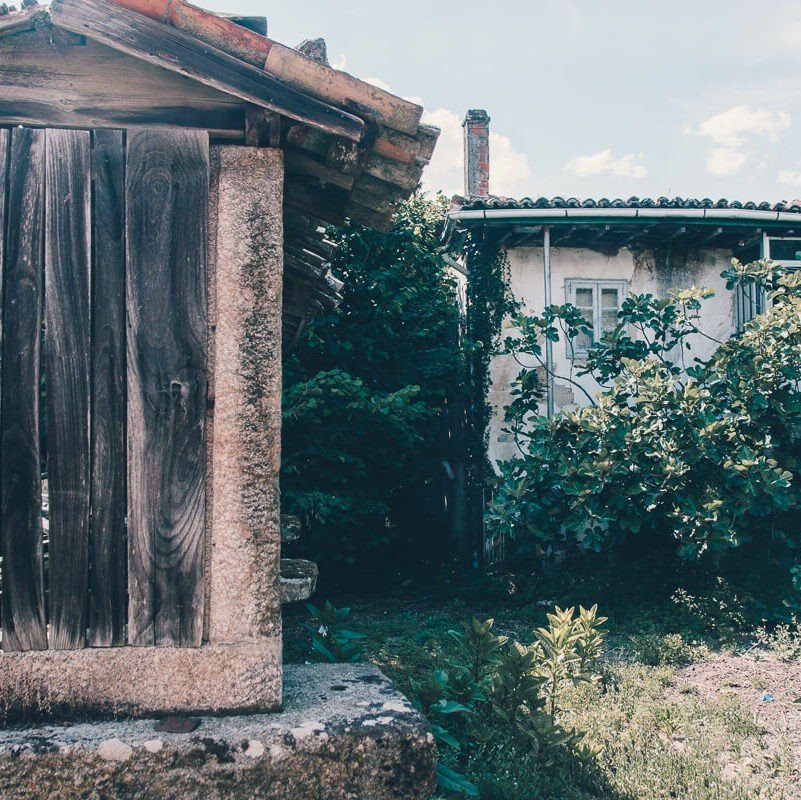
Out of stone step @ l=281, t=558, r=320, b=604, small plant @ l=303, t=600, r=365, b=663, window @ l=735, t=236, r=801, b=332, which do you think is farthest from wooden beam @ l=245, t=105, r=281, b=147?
window @ l=735, t=236, r=801, b=332

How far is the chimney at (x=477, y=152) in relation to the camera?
12.3 metres

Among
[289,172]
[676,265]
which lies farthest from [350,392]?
[289,172]

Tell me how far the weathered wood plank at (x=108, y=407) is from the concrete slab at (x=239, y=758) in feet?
1.07

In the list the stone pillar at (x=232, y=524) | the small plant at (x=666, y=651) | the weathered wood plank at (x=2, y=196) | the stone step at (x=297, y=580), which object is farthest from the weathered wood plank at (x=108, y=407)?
the small plant at (x=666, y=651)

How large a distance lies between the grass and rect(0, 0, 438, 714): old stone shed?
199 centimetres

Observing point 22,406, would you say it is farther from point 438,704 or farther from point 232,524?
point 438,704

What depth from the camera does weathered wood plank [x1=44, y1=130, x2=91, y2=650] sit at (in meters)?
2.61

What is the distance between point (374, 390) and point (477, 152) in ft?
14.8

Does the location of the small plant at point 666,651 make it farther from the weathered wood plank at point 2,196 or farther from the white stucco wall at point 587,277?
the weathered wood plank at point 2,196

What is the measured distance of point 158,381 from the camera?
267cm

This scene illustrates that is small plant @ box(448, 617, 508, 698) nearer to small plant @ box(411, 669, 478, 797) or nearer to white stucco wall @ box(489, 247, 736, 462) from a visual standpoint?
small plant @ box(411, 669, 478, 797)

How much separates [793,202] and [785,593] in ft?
15.8

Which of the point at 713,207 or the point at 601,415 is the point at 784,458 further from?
the point at 713,207

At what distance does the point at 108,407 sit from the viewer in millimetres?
2646
